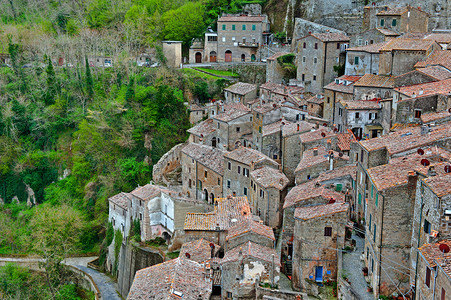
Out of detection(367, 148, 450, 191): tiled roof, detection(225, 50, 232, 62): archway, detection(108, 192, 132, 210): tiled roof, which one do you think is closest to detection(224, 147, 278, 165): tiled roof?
detection(108, 192, 132, 210): tiled roof

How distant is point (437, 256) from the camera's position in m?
18.0

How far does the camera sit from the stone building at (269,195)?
34.5m

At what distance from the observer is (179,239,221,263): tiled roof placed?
98.5 feet

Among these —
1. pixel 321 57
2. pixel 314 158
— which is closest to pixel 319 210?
pixel 314 158

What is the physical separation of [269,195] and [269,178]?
4.67 ft

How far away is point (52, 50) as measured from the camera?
73.9 metres

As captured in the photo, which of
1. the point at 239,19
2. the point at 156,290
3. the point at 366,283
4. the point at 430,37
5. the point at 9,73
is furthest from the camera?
the point at 9,73

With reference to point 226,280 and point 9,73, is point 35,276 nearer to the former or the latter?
point 226,280

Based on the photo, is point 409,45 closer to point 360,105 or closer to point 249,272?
point 360,105

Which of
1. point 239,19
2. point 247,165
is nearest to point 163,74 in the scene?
point 239,19

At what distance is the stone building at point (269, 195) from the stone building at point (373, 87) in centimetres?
1082

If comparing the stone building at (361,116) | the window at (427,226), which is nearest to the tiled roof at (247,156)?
the stone building at (361,116)

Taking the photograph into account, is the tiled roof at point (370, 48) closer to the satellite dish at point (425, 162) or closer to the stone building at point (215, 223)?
the stone building at point (215, 223)

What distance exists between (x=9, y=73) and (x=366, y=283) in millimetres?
62052
